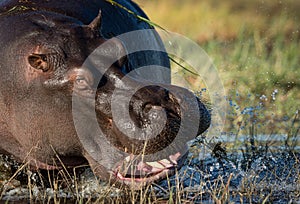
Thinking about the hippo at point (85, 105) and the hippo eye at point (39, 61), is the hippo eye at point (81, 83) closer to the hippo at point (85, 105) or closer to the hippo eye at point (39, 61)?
the hippo at point (85, 105)

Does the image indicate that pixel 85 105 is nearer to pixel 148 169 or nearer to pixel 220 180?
pixel 148 169

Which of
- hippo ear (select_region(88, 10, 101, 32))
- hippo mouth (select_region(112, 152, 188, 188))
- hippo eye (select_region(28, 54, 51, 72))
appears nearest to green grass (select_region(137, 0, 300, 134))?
hippo ear (select_region(88, 10, 101, 32))

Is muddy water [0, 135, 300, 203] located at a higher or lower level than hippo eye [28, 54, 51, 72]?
lower

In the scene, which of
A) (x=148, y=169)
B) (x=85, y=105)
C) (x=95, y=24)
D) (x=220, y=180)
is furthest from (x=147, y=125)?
(x=220, y=180)

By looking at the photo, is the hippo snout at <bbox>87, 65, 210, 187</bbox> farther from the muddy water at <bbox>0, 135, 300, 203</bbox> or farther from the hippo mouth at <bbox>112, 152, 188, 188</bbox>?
the muddy water at <bbox>0, 135, 300, 203</bbox>

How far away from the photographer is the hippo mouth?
490 cm

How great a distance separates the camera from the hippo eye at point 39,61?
16.2ft

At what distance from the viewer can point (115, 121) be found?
4.83 meters

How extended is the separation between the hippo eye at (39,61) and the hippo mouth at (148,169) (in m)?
0.77

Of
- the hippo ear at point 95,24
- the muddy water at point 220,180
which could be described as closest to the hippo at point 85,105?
the hippo ear at point 95,24

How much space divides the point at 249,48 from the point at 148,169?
6.50 metres

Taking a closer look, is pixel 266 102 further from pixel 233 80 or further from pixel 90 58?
pixel 90 58

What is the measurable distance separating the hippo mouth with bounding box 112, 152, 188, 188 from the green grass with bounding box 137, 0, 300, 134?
257 cm

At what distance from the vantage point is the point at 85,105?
495cm
